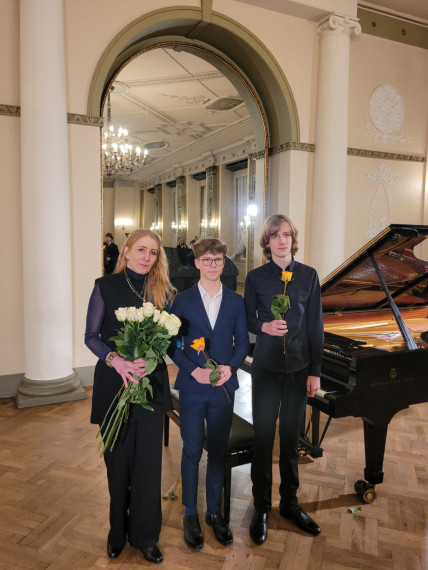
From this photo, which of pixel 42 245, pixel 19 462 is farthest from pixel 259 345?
pixel 42 245

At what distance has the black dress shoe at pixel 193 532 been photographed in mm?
2379

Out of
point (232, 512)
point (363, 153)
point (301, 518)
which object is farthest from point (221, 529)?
point (363, 153)

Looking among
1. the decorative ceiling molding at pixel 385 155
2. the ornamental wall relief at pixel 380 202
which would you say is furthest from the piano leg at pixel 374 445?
the decorative ceiling molding at pixel 385 155

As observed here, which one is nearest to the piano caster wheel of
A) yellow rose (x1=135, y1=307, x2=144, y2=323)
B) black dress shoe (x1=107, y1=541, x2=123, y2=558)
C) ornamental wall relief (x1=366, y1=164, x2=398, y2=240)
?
black dress shoe (x1=107, y1=541, x2=123, y2=558)

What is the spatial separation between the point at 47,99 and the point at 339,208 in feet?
12.2

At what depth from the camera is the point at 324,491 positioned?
2992 millimetres

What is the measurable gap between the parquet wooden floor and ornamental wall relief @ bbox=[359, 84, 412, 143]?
4.43 metres

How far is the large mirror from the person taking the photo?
8680 millimetres

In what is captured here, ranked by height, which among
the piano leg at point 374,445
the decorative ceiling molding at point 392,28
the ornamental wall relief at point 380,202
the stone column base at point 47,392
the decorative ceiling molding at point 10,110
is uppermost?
the decorative ceiling molding at point 392,28

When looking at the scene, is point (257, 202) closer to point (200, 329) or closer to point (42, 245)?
point (42, 245)

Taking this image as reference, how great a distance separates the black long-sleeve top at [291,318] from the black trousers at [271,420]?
6 centimetres

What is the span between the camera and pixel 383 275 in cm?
339

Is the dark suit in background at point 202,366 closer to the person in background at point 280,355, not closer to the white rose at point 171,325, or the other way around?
the person in background at point 280,355

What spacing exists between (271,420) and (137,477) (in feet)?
2.43
